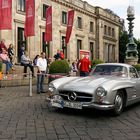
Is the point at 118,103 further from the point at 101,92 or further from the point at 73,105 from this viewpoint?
the point at 73,105

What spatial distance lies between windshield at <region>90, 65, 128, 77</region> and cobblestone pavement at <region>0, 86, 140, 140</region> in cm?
105

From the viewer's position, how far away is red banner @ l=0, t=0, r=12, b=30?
15840 mm

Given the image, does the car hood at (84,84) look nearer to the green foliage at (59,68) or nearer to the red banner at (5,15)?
the green foliage at (59,68)

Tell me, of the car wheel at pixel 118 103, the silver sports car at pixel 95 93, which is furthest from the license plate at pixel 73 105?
the car wheel at pixel 118 103

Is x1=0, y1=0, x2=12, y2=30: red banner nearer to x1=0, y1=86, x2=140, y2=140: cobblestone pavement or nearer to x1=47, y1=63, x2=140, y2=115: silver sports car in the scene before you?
x1=0, y1=86, x2=140, y2=140: cobblestone pavement

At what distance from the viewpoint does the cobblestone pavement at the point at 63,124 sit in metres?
5.91

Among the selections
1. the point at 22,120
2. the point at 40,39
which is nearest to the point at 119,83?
the point at 22,120

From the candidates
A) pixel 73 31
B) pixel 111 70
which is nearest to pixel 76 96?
pixel 111 70

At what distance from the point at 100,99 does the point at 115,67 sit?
2229 mm

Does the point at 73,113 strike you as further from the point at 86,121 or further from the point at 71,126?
the point at 71,126

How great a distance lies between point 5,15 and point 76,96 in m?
9.52

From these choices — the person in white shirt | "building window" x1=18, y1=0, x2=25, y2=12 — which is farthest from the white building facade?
the person in white shirt

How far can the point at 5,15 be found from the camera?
1594cm

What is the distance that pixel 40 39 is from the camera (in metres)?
28.8
